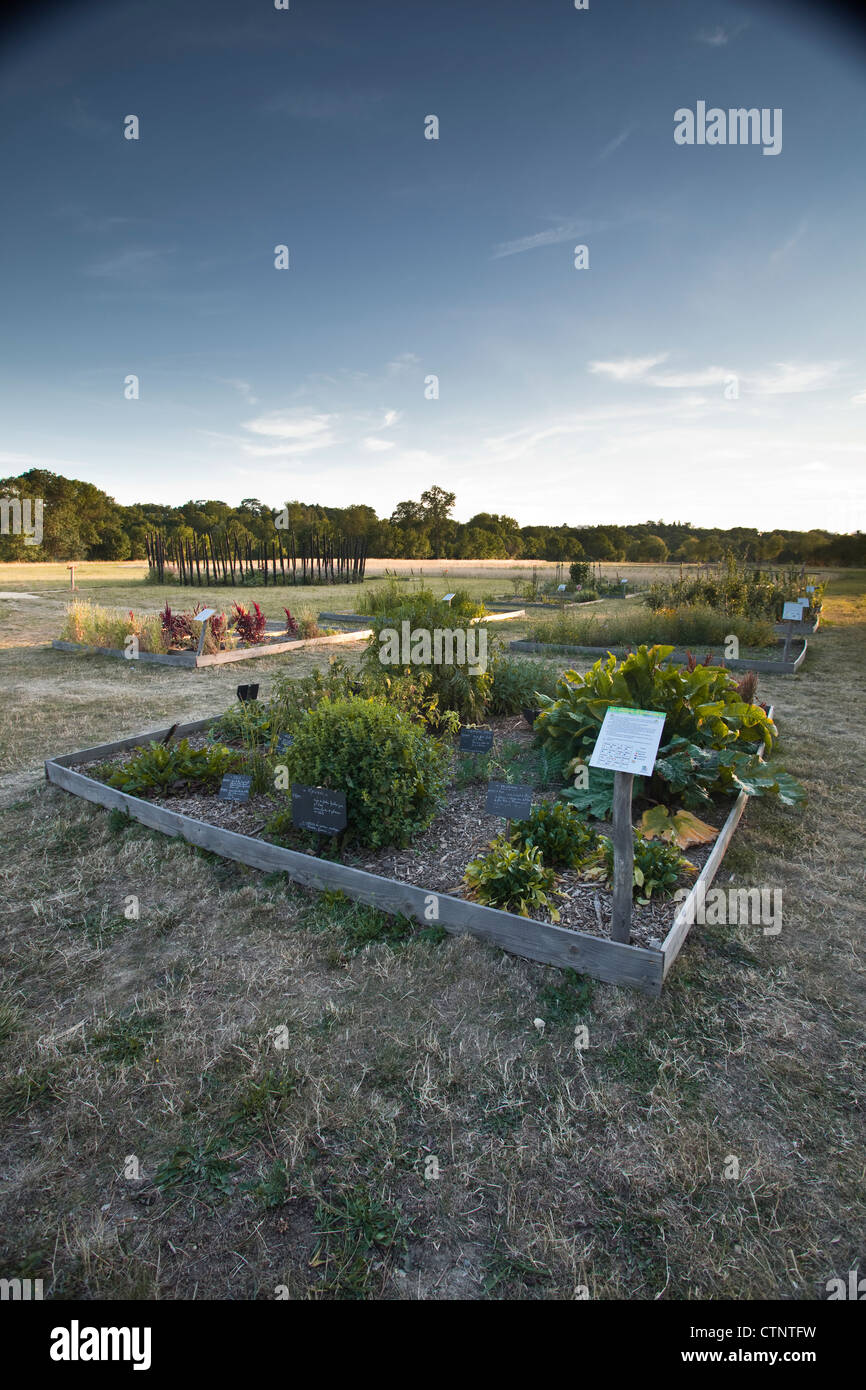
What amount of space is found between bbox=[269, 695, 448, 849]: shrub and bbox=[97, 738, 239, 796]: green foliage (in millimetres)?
1178

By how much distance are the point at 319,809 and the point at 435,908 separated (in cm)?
99

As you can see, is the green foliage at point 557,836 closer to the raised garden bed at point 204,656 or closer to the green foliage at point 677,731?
the green foliage at point 677,731

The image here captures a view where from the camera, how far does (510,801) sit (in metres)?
3.79

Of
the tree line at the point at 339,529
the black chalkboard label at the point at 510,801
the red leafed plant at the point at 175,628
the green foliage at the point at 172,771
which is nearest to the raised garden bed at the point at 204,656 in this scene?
the red leafed plant at the point at 175,628

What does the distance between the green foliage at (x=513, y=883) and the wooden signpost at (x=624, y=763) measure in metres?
0.40

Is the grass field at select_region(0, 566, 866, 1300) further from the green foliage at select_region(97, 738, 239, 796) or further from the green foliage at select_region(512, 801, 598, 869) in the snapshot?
the green foliage at select_region(97, 738, 239, 796)

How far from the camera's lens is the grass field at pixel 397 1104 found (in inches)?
Answer: 77.1

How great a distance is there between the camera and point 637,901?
3.63m

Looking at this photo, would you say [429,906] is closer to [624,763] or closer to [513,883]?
[513,883]

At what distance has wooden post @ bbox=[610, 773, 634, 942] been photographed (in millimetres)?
2941

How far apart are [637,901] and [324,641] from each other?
10.4 m

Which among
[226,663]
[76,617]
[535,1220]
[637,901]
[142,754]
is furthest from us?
[76,617]
